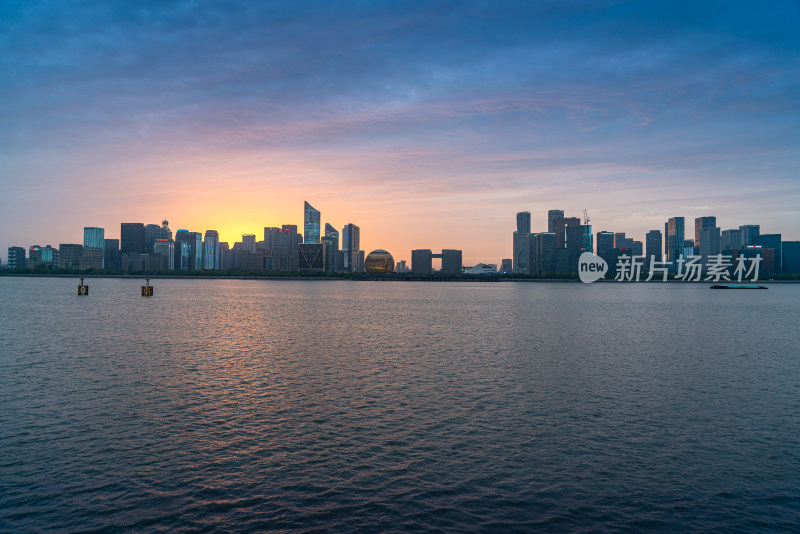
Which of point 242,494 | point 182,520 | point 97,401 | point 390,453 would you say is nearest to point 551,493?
point 390,453

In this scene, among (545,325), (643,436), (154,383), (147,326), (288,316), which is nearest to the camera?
(643,436)

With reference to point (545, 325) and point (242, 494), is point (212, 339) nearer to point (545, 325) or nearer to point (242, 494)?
point (242, 494)

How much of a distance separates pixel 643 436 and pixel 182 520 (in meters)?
23.7

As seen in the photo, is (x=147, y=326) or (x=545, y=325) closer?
(x=147, y=326)

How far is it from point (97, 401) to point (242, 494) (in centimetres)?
1959

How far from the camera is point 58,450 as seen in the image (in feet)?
81.3

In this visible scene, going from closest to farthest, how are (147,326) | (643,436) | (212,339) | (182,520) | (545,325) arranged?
(182,520) → (643,436) → (212,339) → (147,326) → (545,325)

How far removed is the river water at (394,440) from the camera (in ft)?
62.1

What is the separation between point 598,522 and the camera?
724 inches

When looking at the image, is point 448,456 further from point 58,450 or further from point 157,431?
point 58,450

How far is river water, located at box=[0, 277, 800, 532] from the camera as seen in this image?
1894 centimetres

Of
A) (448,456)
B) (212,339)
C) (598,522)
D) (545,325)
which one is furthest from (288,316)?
(598,522)

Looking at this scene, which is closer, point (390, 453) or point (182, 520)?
point (182, 520)

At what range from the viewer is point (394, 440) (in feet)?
86.9
